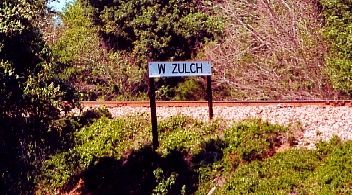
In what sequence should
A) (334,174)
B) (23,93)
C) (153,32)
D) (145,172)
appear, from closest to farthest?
(334,174), (23,93), (145,172), (153,32)

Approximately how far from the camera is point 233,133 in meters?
11.6

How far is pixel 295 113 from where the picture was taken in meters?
12.6

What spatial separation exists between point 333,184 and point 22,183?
15.5 feet

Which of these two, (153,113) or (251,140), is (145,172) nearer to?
(153,113)

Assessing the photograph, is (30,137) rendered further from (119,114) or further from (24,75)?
(119,114)

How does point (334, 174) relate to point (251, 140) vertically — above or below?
below

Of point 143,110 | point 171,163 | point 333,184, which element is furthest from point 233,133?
point 143,110

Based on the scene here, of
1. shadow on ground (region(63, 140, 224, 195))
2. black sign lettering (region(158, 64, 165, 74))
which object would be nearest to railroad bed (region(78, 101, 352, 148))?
shadow on ground (region(63, 140, 224, 195))

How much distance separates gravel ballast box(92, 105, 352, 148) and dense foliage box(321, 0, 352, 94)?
4.60m

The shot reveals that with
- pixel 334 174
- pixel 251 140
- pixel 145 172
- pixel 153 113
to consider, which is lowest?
pixel 145 172

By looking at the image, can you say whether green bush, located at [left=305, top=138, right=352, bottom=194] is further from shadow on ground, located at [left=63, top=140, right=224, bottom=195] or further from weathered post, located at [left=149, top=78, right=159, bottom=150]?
weathered post, located at [left=149, top=78, right=159, bottom=150]

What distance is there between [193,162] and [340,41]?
25.8ft

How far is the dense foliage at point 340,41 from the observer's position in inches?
679

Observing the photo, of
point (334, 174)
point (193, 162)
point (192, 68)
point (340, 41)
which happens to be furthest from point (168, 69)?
point (340, 41)
